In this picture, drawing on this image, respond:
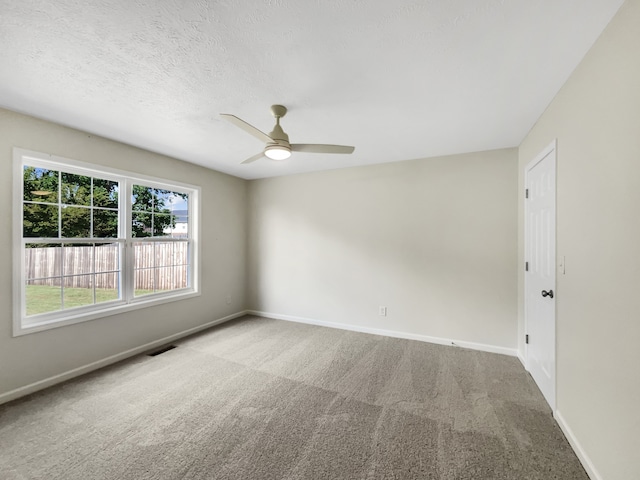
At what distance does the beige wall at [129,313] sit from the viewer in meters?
2.27

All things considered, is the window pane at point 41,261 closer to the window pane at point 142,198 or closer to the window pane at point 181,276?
the window pane at point 142,198

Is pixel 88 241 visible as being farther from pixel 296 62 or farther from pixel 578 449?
pixel 578 449

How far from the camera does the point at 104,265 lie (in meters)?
3.02

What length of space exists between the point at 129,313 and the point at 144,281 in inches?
17.4

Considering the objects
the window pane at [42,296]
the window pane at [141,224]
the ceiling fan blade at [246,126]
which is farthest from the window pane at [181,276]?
the ceiling fan blade at [246,126]

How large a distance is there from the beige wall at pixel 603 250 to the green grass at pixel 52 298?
429cm

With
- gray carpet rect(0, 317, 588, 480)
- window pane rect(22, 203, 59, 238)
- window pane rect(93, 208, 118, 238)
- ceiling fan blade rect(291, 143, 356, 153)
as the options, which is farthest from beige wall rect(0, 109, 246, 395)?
ceiling fan blade rect(291, 143, 356, 153)

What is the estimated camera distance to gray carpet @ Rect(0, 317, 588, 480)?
1588 millimetres

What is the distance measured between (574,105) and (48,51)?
3.34 meters

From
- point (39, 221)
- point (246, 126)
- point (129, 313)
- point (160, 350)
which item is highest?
point (246, 126)

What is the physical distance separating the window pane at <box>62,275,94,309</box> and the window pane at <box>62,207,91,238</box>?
0.45 metres

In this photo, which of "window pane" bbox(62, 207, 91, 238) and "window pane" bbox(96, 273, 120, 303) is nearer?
"window pane" bbox(62, 207, 91, 238)

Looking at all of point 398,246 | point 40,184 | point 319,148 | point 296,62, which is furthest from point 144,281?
point 398,246

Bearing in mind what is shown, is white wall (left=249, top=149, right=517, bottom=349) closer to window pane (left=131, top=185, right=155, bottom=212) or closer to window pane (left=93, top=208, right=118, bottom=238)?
window pane (left=131, top=185, right=155, bottom=212)
